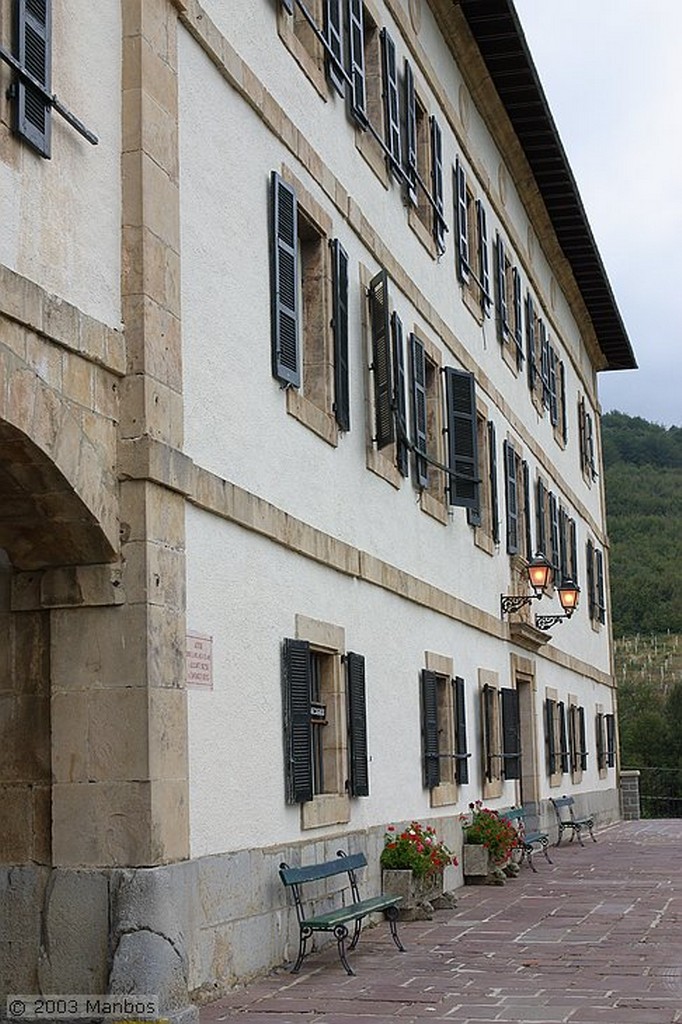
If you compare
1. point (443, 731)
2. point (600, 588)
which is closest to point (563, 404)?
point (600, 588)

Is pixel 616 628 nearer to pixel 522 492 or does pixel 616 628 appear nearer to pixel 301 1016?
pixel 522 492

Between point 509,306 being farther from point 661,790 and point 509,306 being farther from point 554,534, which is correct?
point 661,790

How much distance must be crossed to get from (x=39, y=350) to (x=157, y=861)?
2468 mm

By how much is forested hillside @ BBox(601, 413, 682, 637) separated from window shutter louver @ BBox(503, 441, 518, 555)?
48.5 m

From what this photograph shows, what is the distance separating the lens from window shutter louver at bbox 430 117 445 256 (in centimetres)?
1633

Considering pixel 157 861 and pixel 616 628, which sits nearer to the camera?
pixel 157 861

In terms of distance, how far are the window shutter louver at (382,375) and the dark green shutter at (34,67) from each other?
588 cm

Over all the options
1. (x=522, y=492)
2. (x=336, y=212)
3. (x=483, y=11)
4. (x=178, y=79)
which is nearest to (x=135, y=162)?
(x=178, y=79)

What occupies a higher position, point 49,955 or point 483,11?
point 483,11

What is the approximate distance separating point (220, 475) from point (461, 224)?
9210 mm

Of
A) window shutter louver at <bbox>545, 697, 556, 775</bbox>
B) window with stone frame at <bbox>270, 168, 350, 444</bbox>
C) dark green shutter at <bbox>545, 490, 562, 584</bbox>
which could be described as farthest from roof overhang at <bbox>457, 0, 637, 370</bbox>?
window shutter louver at <bbox>545, 697, 556, 775</bbox>

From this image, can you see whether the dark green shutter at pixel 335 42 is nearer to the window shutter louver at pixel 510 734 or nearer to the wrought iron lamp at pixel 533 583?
the wrought iron lamp at pixel 533 583

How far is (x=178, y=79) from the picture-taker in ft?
29.7

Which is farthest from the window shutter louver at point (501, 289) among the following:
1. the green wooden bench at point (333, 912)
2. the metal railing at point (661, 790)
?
the metal railing at point (661, 790)
